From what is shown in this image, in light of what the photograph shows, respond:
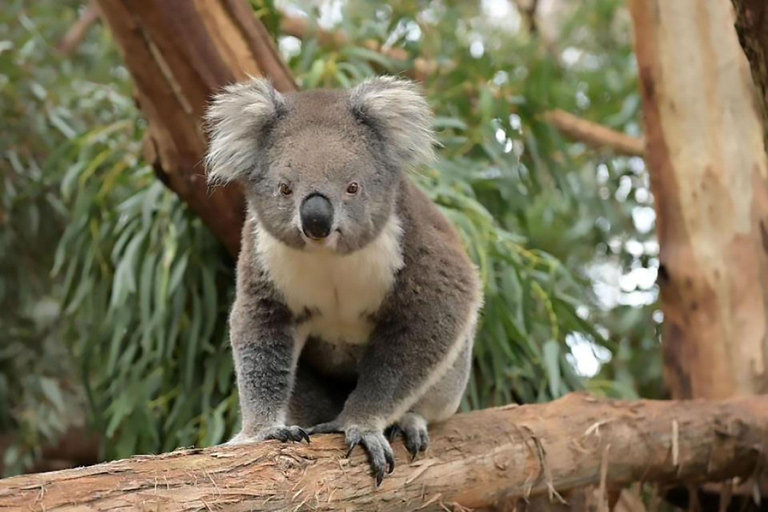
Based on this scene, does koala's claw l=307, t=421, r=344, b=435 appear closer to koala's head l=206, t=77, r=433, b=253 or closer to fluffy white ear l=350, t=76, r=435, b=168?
koala's head l=206, t=77, r=433, b=253

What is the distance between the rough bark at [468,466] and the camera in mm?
1791

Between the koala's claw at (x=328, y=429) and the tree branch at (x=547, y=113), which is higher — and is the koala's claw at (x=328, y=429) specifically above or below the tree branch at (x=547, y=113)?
below

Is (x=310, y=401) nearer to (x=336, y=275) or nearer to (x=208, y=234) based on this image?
(x=336, y=275)

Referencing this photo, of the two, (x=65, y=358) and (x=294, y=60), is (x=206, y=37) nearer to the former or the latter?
(x=294, y=60)

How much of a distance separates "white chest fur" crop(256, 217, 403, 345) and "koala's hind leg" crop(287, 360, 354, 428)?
32 centimetres

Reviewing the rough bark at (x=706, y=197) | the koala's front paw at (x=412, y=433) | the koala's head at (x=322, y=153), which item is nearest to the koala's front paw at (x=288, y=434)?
the koala's front paw at (x=412, y=433)

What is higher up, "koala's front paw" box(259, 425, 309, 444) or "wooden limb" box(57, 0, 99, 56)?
"wooden limb" box(57, 0, 99, 56)

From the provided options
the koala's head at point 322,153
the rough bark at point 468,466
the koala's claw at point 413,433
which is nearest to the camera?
the rough bark at point 468,466

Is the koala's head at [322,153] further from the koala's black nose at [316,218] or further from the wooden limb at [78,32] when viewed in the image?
the wooden limb at [78,32]

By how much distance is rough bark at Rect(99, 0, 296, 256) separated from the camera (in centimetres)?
305

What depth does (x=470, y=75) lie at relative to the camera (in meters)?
4.39

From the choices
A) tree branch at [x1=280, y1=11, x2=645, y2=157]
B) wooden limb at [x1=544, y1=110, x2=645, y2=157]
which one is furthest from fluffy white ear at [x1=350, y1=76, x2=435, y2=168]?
wooden limb at [x1=544, y1=110, x2=645, y2=157]

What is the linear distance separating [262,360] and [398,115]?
75 cm

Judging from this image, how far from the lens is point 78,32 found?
5.71m
